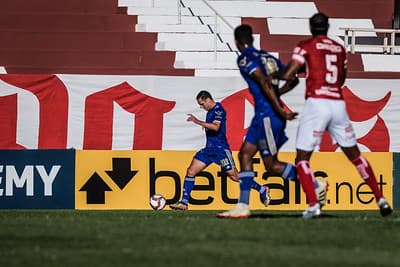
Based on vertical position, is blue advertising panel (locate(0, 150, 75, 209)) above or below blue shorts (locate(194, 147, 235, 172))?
below

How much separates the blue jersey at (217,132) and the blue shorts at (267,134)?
5.78m

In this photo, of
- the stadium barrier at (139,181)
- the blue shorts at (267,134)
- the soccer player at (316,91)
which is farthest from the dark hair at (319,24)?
the stadium barrier at (139,181)

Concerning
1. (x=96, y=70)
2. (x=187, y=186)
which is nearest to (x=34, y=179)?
(x=187, y=186)

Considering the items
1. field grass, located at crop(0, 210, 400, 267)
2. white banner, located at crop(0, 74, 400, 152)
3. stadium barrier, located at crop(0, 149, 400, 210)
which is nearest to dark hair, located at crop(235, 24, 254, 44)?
field grass, located at crop(0, 210, 400, 267)

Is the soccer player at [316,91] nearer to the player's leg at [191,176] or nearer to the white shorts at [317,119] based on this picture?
the white shorts at [317,119]

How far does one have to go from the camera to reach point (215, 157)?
60.9 feet

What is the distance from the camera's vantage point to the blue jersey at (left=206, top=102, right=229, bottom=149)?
18.5m

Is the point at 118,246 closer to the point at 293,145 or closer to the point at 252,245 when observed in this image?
the point at 252,245

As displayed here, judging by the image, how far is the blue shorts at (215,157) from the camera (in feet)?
60.8

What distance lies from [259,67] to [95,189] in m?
8.21

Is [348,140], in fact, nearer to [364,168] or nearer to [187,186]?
[364,168]

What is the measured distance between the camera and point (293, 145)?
21.4 metres

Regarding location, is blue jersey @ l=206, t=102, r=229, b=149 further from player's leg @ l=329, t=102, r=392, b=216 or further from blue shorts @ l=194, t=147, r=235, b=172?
player's leg @ l=329, t=102, r=392, b=216

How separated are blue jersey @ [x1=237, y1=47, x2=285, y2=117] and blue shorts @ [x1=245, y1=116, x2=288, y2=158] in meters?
0.08
